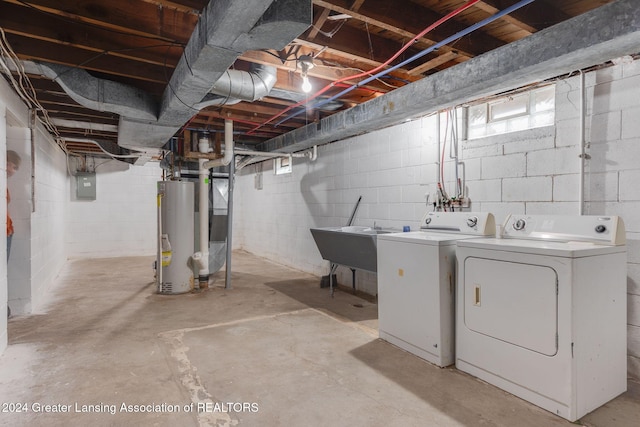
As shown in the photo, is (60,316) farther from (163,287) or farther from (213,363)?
(213,363)

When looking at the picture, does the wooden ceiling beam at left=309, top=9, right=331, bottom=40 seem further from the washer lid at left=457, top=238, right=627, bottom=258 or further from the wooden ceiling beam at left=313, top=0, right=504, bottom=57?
the washer lid at left=457, top=238, right=627, bottom=258

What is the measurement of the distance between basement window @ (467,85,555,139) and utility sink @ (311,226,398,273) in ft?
4.41

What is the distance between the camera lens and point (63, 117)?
14.2ft

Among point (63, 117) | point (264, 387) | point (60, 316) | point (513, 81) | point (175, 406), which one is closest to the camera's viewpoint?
point (175, 406)

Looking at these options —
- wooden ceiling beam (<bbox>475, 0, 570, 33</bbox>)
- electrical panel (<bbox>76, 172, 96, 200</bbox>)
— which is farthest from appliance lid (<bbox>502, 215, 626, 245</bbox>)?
electrical panel (<bbox>76, 172, 96, 200</bbox>)

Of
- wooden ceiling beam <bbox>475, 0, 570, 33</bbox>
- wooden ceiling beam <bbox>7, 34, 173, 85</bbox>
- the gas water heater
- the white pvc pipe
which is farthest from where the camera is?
the gas water heater

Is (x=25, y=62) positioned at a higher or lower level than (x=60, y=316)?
higher

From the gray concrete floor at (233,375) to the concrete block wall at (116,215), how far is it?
3.83 m

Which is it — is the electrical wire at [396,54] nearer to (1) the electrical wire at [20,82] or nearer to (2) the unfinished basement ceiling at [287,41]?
(2) the unfinished basement ceiling at [287,41]

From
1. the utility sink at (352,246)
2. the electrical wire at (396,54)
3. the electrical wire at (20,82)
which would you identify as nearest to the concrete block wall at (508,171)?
the utility sink at (352,246)

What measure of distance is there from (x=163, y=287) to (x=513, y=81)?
13.9 feet

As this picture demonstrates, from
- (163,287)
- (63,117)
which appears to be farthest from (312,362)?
(63,117)

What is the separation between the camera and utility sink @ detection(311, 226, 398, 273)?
338 cm

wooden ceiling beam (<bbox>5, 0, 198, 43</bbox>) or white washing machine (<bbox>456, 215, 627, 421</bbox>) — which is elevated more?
wooden ceiling beam (<bbox>5, 0, 198, 43</bbox>)
